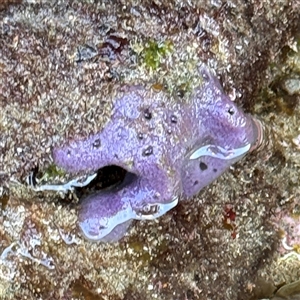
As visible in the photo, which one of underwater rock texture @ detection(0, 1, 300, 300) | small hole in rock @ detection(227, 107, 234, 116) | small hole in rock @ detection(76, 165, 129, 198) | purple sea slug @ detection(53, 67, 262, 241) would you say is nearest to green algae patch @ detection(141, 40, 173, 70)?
underwater rock texture @ detection(0, 1, 300, 300)

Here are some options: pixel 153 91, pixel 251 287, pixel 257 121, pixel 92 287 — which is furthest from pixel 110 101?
pixel 251 287

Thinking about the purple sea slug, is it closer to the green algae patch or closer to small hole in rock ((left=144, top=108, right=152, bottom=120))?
small hole in rock ((left=144, top=108, right=152, bottom=120))

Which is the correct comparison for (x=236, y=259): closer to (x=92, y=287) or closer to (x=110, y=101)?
(x=92, y=287)

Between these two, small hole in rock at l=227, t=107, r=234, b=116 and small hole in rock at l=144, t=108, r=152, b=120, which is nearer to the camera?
small hole in rock at l=144, t=108, r=152, b=120

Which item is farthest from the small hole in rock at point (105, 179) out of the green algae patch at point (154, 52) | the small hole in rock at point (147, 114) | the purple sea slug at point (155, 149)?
the green algae patch at point (154, 52)

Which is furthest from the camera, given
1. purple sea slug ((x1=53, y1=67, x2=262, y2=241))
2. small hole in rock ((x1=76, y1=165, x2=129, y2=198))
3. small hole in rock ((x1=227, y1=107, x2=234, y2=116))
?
small hole in rock ((x1=76, y1=165, x2=129, y2=198))

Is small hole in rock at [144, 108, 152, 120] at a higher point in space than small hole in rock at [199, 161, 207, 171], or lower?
higher

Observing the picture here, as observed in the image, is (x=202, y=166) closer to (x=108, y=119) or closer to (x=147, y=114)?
(x=147, y=114)

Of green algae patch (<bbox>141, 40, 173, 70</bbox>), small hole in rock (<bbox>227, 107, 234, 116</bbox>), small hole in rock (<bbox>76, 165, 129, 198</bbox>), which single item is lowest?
small hole in rock (<bbox>76, 165, 129, 198</bbox>)

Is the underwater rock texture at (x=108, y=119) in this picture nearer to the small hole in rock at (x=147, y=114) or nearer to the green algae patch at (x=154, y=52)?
the green algae patch at (x=154, y=52)
